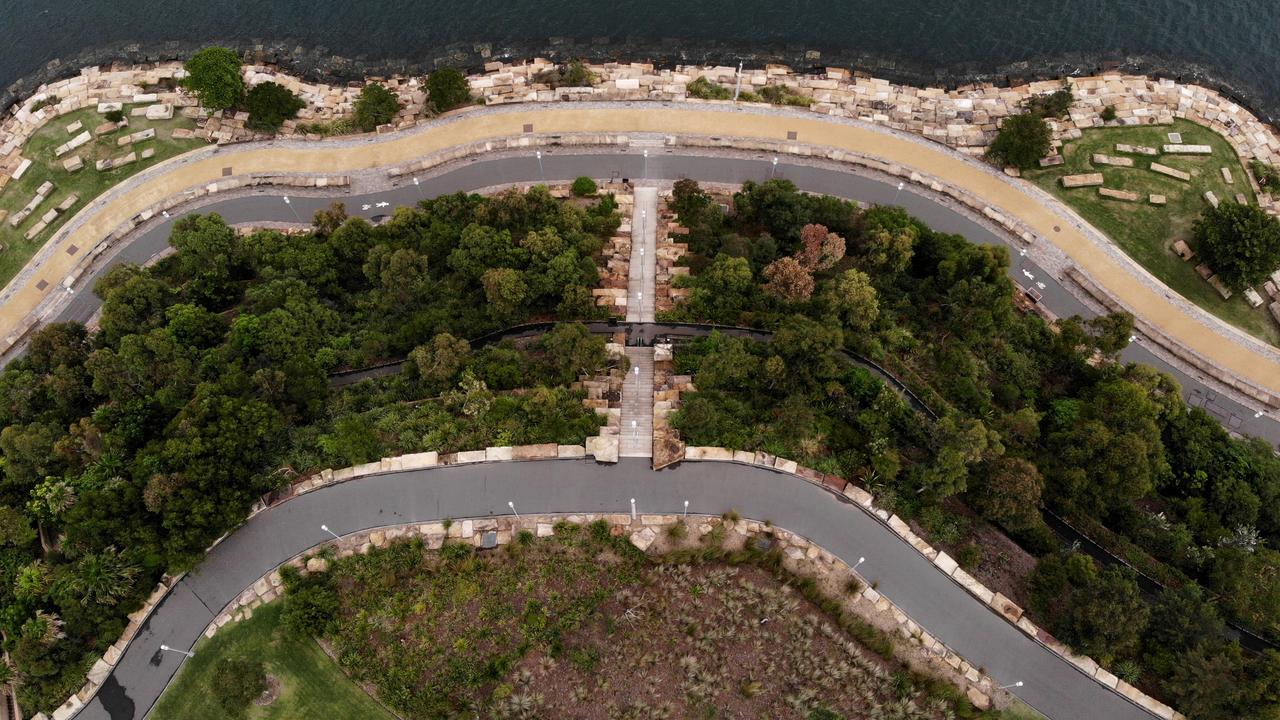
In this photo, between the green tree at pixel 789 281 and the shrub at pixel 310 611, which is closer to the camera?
the shrub at pixel 310 611

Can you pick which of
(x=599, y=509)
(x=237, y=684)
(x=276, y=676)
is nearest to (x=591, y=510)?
(x=599, y=509)

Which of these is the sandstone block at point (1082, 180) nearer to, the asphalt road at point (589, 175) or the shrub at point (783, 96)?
the asphalt road at point (589, 175)

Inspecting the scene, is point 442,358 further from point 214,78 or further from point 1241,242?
point 1241,242

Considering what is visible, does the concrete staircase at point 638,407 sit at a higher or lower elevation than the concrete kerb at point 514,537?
higher

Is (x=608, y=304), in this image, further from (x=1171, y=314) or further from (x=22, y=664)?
(x=1171, y=314)

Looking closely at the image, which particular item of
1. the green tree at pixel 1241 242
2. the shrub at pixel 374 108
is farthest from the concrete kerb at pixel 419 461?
the green tree at pixel 1241 242

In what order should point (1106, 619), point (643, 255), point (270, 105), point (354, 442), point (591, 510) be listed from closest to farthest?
point (1106, 619)
point (591, 510)
point (354, 442)
point (643, 255)
point (270, 105)

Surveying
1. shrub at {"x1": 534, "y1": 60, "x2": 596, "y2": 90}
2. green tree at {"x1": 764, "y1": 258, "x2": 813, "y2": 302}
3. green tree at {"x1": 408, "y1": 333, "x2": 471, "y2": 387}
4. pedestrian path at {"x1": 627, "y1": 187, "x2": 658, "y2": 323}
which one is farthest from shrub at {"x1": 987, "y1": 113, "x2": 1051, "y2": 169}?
green tree at {"x1": 408, "y1": 333, "x2": 471, "y2": 387}
